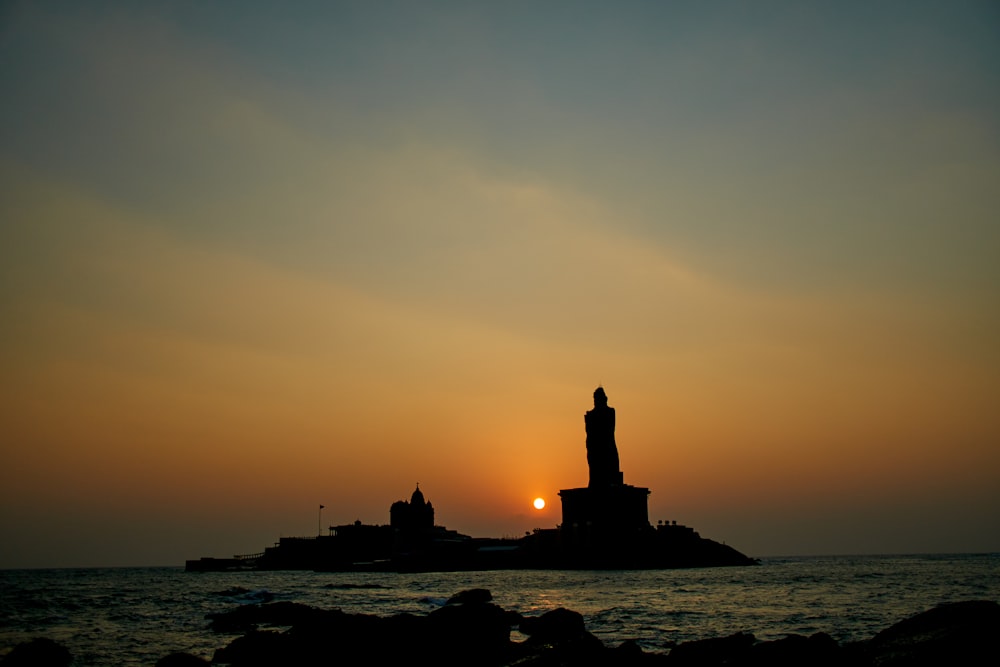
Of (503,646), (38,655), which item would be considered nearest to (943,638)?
(503,646)

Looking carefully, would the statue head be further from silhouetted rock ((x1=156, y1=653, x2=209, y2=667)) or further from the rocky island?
silhouetted rock ((x1=156, y1=653, x2=209, y2=667))

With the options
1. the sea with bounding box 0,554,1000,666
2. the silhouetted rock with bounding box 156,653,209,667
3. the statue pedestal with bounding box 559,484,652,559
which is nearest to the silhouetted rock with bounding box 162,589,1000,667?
the silhouetted rock with bounding box 156,653,209,667

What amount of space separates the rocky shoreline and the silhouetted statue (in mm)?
112199

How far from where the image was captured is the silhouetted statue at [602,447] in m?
152

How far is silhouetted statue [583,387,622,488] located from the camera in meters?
152

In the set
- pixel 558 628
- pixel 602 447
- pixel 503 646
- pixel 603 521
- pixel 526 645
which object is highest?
pixel 602 447

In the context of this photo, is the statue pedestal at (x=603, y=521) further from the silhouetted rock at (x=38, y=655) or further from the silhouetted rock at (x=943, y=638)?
the silhouetted rock at (x=943, y=638)

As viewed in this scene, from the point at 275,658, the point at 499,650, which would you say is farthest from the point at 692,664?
the point at 275,658

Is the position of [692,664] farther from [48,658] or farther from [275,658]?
[48,658]

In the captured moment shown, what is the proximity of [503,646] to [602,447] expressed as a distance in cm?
11972

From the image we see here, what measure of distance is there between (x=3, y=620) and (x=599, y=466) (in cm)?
11059

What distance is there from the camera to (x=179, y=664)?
27.6 metres

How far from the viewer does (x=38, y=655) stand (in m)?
30.7

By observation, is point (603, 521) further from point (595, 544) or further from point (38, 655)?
point (38, 655)
